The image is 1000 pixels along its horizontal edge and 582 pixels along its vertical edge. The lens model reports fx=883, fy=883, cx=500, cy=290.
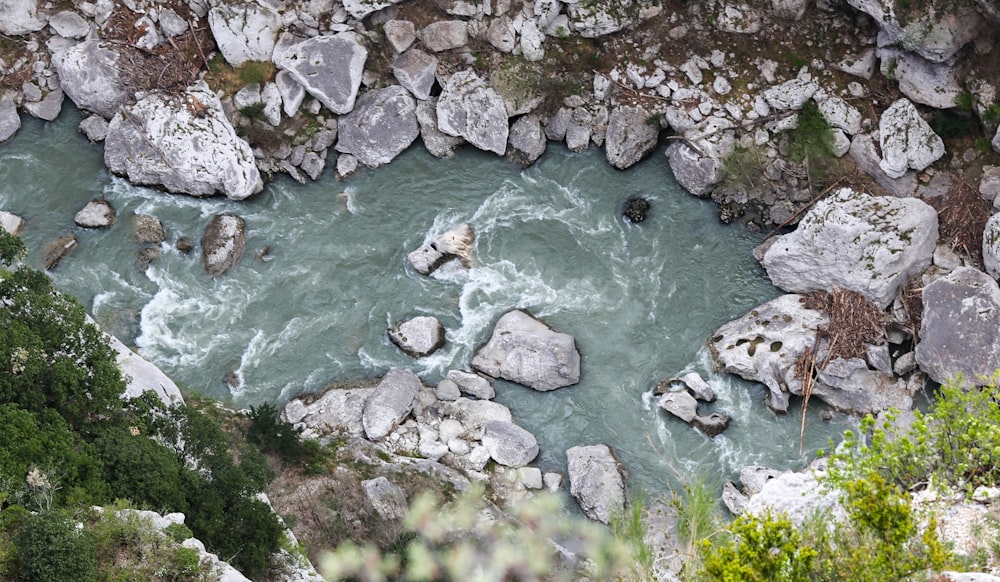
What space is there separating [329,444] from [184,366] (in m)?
5.69

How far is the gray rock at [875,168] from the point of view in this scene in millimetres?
28609

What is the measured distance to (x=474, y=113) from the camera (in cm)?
3116

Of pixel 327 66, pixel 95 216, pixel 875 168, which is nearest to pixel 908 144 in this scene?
pixel 875 168

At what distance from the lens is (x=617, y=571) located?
61.3ft

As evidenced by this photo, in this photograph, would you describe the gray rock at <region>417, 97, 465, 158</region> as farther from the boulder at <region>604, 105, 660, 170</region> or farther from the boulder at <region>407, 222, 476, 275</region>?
the boulder at <region>604, 105, 660, 170</region>

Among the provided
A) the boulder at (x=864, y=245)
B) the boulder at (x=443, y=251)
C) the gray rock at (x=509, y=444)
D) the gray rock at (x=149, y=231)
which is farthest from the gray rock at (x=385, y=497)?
the boulder at (x=864, y=245)

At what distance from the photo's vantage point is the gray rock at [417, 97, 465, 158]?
31.6 meters

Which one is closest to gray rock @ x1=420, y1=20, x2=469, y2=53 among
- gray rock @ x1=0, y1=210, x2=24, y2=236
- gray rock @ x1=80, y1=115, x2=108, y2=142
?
gray rock @ x1=80, y1=115, x2=108, y2=142

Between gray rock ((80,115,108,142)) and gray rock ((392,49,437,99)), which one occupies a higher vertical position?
gray rock ((392,49,437,99))

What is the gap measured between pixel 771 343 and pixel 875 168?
7360mm

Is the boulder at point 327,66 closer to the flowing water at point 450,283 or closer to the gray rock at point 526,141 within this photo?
the flowing water at point 450,283

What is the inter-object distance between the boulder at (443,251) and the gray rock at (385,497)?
7996 mm

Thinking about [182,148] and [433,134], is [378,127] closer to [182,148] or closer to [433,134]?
[433,134]

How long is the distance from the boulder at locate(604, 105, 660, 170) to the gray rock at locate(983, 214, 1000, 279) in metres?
10.8
